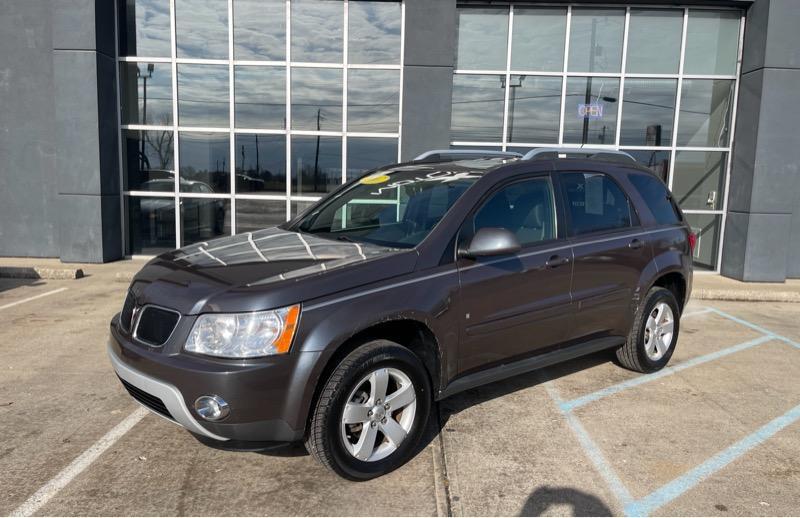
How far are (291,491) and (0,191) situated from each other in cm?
1022

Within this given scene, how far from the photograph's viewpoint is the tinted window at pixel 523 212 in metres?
3.88

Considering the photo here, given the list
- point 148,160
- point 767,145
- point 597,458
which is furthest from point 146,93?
point 767,145

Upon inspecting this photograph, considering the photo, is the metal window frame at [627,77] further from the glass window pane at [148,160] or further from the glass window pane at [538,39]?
the glass window pane at [148,160]

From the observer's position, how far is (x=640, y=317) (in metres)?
4.88

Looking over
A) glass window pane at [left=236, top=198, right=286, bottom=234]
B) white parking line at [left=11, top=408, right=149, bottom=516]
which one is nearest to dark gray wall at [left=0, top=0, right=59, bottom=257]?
glass window pane at [left=236, top=198, right=286, bottom=234]

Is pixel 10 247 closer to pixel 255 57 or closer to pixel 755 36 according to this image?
pixel 255 57

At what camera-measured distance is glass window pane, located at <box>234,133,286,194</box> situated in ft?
35.0

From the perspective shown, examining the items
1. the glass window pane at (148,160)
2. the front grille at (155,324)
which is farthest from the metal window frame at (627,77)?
the front grille at (155,324)

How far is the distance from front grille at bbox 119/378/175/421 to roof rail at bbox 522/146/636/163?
299cm

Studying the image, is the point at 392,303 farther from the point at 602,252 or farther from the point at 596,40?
the point at 596,40

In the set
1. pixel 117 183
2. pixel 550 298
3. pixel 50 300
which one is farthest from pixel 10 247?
pixel 550 298

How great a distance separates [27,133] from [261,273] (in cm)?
958

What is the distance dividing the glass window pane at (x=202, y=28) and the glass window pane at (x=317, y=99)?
57.7 inches

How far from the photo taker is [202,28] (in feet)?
34.3
